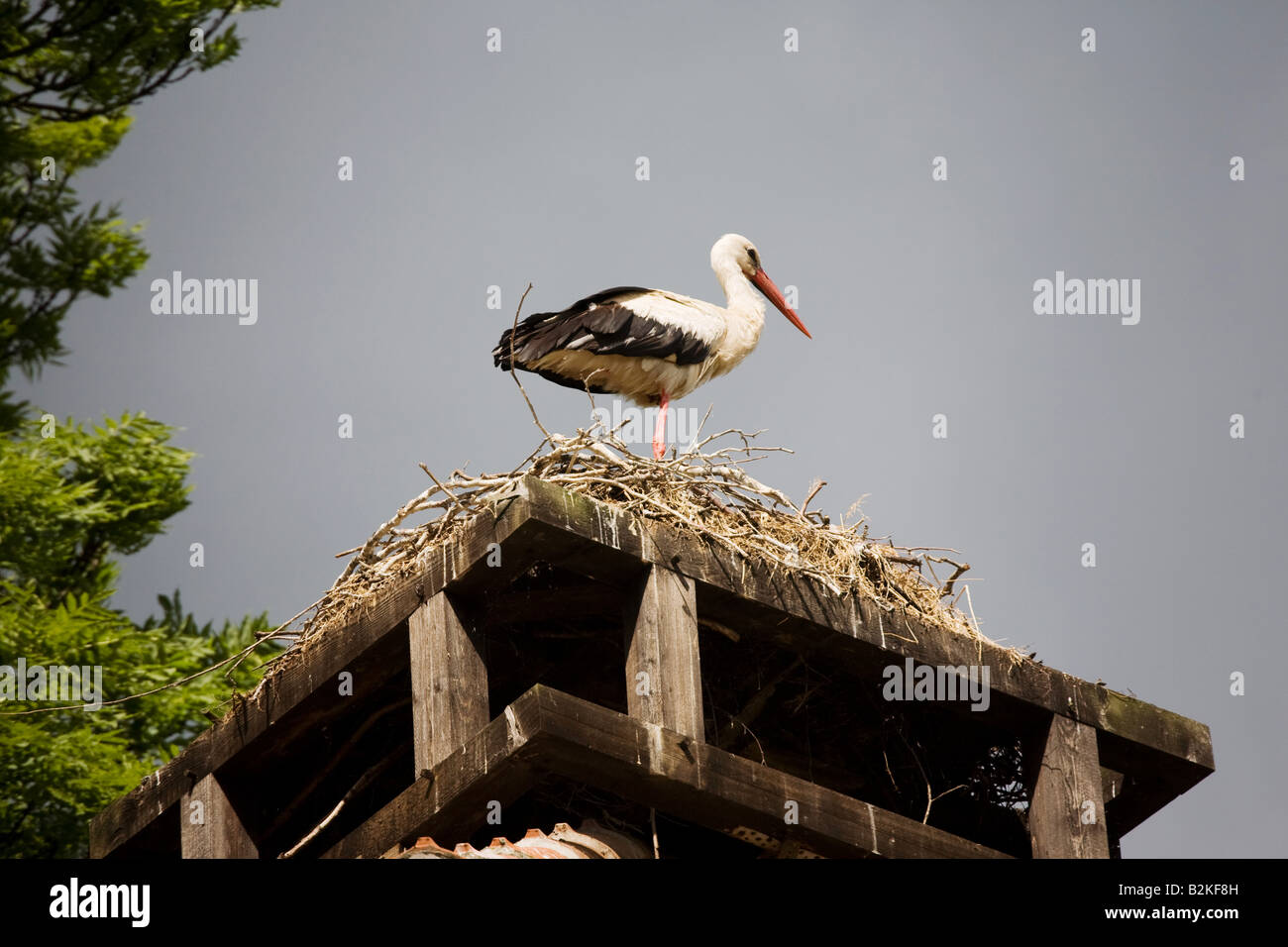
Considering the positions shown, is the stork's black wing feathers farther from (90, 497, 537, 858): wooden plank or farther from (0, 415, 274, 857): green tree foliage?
(0, 415, 274, 857): green tree foliage

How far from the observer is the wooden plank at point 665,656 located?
695cm

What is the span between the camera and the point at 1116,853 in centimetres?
868

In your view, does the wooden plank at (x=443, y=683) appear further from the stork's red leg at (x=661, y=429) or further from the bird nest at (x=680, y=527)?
the stork's red leg at (x=661, y=429)

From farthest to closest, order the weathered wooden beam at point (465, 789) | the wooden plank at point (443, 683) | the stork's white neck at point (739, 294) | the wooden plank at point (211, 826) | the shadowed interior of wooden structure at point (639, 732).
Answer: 1. the stork's white neck at point (739, 294)
2. the wooden plank at point (211, 826)
3. the wooden plank at point (443, 683)
4. the shadowed interior of wooden structure at point (639, 732)
5. the weathered wooden beam at point (465, 789)

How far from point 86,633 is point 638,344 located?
5227 mm

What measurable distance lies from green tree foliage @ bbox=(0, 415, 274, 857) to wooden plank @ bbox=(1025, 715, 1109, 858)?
19.7 feet

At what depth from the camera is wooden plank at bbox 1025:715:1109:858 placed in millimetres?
7707

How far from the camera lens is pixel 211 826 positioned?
A: 7910mm

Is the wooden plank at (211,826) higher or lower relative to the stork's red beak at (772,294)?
lower

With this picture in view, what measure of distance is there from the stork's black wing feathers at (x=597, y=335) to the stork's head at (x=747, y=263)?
1.17m

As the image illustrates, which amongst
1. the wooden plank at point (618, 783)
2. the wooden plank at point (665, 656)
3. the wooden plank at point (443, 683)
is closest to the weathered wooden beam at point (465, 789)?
the wooden plank at point (618, 783)

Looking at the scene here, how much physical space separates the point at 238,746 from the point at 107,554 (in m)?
7.82

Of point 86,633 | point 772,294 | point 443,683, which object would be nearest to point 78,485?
point 86,633
